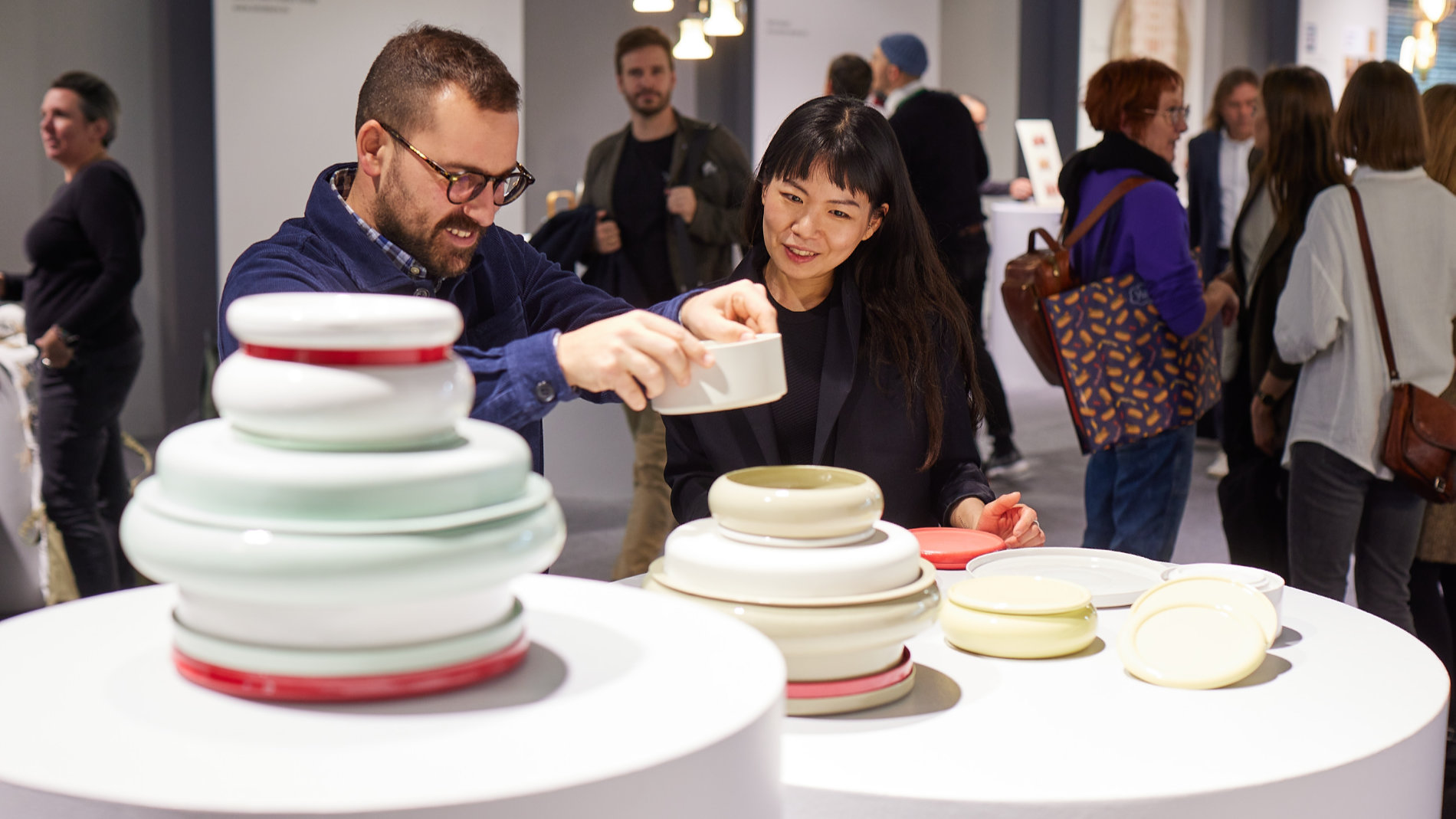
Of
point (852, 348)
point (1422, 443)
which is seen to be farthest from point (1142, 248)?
point (852, 348)

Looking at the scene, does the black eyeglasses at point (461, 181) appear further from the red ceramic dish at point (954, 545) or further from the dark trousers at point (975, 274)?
the dark trousers at point (975, 274)

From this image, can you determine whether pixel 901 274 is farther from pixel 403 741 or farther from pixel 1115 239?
pixel 403 741

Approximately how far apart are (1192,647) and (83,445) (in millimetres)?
3404

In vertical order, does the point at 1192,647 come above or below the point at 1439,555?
above

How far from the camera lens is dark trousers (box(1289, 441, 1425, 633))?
2980 mm

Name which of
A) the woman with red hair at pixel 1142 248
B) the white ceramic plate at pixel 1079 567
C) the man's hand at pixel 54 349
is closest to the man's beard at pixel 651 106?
the woman with red hair at pixel 1142 248

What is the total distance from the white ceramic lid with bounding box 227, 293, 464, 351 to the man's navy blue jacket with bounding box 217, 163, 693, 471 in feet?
1.33

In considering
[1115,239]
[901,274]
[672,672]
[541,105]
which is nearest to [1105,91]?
[1115,239]

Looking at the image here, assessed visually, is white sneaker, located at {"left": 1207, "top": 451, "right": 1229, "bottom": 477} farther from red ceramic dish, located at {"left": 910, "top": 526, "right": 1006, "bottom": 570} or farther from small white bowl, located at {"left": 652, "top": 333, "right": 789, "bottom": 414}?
small white bowl, located at {"left": 652, "top": 333, "right": 789, "bottom": 414}

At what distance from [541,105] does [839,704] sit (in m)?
6.13

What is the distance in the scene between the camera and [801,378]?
2.35m

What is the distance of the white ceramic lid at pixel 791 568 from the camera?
1.09 metres

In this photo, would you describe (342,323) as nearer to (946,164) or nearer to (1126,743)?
(1126,743)

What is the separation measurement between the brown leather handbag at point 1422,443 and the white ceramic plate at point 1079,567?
4.69 feet
